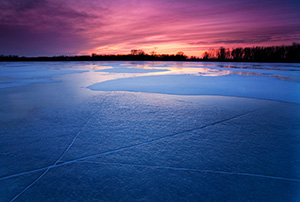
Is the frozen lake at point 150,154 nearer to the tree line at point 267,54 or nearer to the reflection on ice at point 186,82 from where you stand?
the reflection on ice at point 186,82

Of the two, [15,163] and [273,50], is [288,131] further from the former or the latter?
[273,50]

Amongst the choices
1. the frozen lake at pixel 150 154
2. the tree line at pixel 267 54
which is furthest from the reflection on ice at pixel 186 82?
the tree line at pixel 267 54

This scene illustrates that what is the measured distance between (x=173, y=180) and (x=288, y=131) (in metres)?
2.00

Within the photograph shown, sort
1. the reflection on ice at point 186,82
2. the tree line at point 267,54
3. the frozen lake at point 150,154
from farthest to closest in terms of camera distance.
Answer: the tree line at point 267,54
the reflection on ice at point 186,82
the frozen lake at point 150,154

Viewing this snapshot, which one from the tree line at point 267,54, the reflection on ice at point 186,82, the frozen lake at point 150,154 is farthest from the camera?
the tree line at point 267,54

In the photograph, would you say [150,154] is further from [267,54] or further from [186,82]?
[267,54]

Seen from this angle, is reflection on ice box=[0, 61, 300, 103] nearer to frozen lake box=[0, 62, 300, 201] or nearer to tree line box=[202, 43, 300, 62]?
frozen lake box=[0, 62, 300, 201]

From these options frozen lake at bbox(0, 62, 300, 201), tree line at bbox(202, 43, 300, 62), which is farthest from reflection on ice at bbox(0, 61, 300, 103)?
tree line at bbox(202, 43, 300, 62)

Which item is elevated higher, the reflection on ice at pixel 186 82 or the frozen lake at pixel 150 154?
the reflection on ice at pixel 186 82

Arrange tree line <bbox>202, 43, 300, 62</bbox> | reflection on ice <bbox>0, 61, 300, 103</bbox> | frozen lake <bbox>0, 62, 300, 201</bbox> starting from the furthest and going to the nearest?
tree line <bbox>202, 43, 300, 62</bbox>
reflection on ice <bbox>0, 61, 300, 103</bbox>
frozen lake <bbox>0, 62, 300, 201</bbox>

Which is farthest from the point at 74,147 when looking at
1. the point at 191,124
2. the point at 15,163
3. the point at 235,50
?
the point at 235,50

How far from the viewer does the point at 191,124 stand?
2.60m

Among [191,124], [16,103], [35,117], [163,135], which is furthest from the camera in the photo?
[16,103]

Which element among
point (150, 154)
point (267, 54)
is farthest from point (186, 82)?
point (267, 54)
